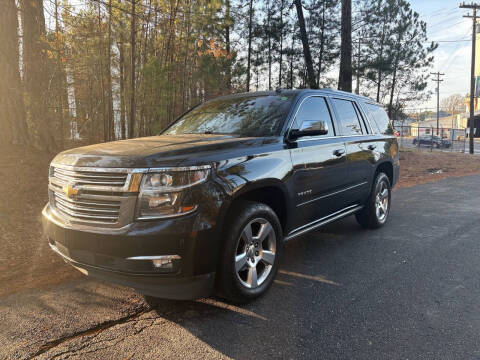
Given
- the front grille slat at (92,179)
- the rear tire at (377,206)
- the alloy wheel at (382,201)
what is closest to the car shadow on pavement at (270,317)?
the front grille slat at (92,179)

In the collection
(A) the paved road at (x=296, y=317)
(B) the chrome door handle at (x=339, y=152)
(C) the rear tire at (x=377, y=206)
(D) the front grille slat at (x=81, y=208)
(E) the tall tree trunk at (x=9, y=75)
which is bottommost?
(A) the paved road at (x=296, y=317)

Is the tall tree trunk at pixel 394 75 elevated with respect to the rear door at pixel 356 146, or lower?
elevated

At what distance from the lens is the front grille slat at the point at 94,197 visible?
2.68 metres

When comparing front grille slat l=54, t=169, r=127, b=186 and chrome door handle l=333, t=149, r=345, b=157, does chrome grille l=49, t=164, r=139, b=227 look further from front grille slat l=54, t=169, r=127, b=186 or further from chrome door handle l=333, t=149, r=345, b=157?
chrome door handle l=333, t=149, r=345, b=157

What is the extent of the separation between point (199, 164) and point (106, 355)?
1.47m

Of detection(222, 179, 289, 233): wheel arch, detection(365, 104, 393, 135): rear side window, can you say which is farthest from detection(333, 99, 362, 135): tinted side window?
detection(222, 179, 289, 233): wheel arch

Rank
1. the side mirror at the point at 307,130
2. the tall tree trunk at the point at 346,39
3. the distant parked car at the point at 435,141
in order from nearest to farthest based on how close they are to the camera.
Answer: the side mirror at the point at 307,130 → the tall tree trunk at the point at 346,39 → the distant parked car at the point at 435,141

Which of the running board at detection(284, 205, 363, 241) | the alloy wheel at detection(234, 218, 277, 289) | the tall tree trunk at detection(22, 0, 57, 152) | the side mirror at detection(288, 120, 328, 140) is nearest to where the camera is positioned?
the alloy wheel at detection(234, 218, 277, 289)

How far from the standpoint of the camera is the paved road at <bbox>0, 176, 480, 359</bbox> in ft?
8.36

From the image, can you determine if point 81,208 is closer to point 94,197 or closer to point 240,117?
point 94,197

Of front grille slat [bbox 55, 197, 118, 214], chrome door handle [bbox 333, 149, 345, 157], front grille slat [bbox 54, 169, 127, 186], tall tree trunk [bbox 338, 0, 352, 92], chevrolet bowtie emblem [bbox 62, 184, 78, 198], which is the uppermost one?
tall tree trunk [bbox 338, 0, 352, 92]

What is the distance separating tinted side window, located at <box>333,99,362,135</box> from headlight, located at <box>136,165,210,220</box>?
111 inches

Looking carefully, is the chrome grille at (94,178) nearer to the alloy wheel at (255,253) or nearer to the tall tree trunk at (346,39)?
the alloy wheel at (255,253)

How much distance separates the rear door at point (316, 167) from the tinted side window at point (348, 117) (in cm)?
24
